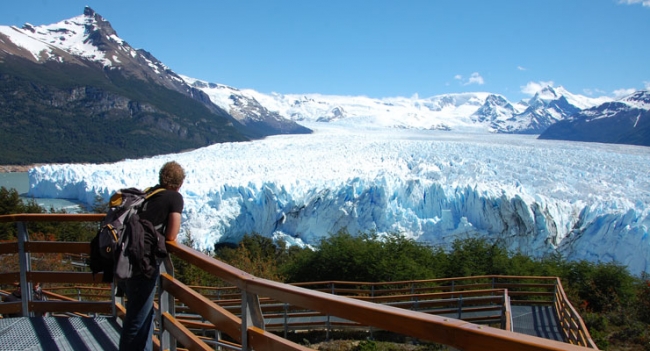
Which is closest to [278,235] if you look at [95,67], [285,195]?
[285,195]

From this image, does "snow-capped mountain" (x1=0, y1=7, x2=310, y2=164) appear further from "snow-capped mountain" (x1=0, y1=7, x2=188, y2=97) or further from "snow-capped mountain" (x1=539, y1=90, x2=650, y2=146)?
"snow-capped mountain" (x1=539, y1=90, x2=650, y2=146)

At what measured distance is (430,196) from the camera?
2022 cm

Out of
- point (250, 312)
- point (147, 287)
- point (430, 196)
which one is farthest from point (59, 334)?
point (430, 196)

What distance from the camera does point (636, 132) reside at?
86750 millimetres

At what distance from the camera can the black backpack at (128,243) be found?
2432 mm

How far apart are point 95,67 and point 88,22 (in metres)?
40.0

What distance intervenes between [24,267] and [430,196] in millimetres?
17868

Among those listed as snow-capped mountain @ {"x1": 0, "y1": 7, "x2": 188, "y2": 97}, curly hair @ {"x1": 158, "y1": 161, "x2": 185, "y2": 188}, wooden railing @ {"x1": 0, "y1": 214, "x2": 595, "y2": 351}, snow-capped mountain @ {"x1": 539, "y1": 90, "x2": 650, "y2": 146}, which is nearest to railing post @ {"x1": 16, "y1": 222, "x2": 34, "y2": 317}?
wooden railing @ {"x1": 0, "y1": 214, "x2": 595, "y2": 351}

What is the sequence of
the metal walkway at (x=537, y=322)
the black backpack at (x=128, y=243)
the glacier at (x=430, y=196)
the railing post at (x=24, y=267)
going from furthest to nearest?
the glacier at (x=430, y=196)
the metal walkway at (x=537, y=322)
the railing post at (x=24, y=267)
the black backpack at (x=128, y=243)

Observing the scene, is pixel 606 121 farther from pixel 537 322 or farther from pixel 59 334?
pixel 59 334

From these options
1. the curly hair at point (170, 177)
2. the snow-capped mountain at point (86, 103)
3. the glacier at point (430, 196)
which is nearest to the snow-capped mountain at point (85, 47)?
the snow-capped mountain at point (86, 103)

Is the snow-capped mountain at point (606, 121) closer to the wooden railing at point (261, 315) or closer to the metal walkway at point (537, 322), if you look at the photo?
the metal walkway at point (537, 322)

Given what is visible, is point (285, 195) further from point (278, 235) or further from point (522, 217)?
point (522, 217)

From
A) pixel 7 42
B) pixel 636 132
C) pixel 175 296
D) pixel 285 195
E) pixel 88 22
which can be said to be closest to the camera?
pixel 175 296
